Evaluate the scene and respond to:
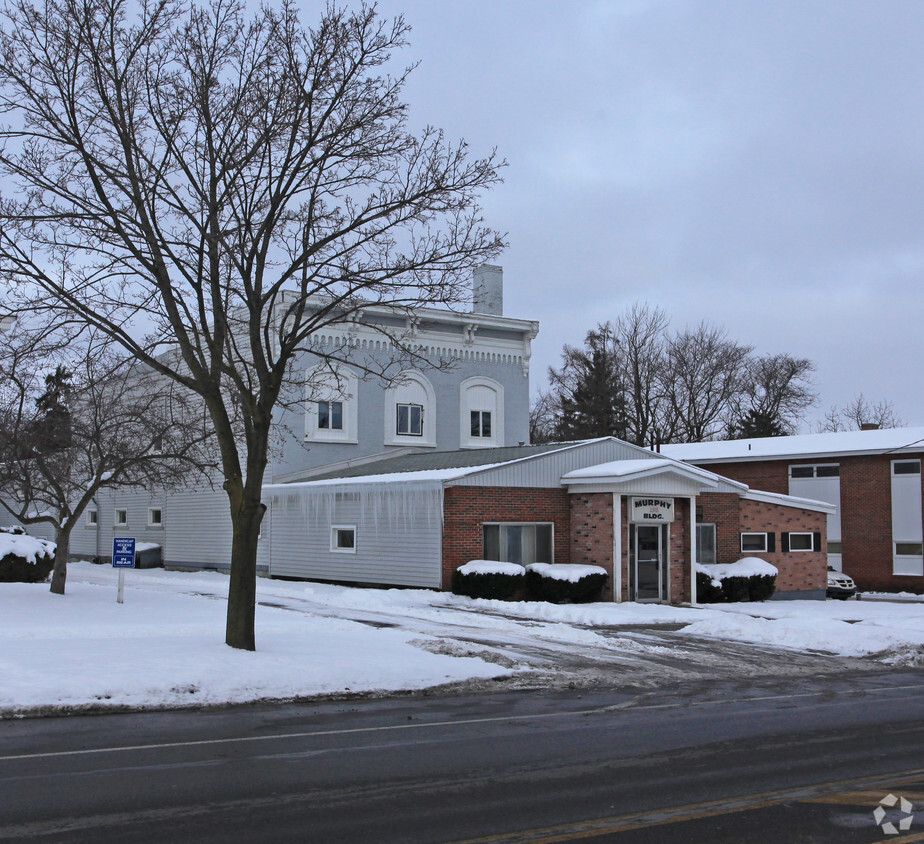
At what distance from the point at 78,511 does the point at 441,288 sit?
1157 cm

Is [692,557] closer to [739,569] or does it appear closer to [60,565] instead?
[739,569]

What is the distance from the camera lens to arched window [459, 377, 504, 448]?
130 ft

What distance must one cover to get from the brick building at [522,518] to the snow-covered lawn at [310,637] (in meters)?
1.48

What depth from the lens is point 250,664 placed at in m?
13.9

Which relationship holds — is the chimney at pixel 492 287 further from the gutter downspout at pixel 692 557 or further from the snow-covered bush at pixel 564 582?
the snow-covered bush at pixel 564 582

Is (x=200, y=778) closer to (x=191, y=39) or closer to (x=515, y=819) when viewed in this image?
(x=515, y=819)

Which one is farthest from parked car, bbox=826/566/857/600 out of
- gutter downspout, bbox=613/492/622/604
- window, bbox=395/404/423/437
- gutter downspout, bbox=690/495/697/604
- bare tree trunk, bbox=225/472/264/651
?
bare tree trunk, bbox=225/472/264/651

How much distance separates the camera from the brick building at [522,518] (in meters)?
27.4

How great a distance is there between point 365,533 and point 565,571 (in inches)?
243

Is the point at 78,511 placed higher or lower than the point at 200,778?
higher

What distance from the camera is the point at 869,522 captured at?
43.9m

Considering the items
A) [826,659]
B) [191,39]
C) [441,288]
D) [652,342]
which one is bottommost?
[826,659]

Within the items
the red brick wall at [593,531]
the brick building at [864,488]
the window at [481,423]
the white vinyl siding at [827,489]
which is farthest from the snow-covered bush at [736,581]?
the white vinyl siding at [827,489]

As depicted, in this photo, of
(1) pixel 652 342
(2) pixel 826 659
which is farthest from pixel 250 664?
(1) pixel 652 342
